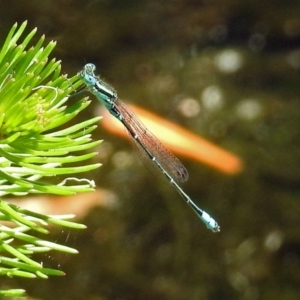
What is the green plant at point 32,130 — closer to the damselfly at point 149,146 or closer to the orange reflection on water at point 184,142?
the damselfly at point 149,146

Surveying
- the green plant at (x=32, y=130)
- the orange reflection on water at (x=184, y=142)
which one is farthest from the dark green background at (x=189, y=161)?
the green plant at (x=32, y=130)

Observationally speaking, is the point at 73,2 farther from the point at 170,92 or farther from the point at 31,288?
the point at 31,288

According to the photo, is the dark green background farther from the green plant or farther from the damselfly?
the green plant

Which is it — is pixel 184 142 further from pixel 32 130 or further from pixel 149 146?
pixel 32 130

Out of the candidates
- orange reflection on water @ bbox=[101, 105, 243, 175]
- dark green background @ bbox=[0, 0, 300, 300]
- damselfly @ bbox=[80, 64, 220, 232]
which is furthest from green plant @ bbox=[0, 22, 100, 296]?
orange reflection on water @ bbox=[101, 105, 243, 175]

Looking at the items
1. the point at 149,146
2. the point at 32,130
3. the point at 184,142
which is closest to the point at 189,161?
the point at 184,142

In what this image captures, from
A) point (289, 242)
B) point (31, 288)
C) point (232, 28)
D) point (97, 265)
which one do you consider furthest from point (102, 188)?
point (232, 28)
